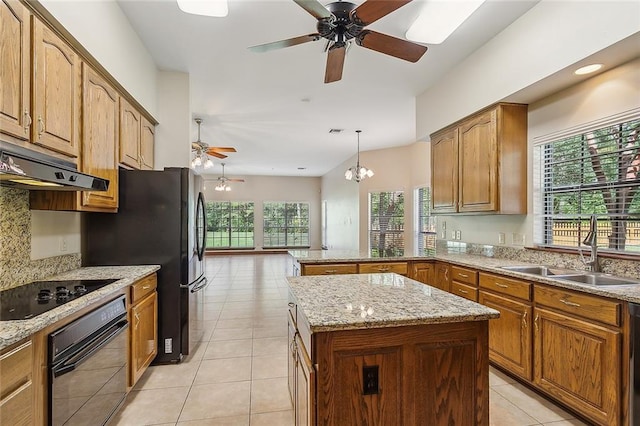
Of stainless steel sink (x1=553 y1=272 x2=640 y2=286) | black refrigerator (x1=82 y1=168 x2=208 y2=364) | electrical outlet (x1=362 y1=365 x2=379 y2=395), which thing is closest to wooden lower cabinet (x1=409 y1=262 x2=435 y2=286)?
stainless steel sink (x1=553 y1=272 x2=640 y2=286)

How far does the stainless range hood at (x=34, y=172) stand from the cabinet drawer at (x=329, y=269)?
2.04 m

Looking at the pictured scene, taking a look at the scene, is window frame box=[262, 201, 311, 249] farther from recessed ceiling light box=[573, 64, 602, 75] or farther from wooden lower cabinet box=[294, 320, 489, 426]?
wooden lower cabinet box=[294, 320, 489, 426]

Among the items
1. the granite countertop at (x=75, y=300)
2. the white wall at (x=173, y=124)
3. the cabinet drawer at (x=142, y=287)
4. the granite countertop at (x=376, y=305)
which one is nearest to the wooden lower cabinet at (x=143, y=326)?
the cabinet drawer at (x=142, y=287)

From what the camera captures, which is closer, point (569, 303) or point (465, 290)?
point (569, 303)

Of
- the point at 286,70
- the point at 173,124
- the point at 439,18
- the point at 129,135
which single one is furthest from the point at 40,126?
the point at 439,18

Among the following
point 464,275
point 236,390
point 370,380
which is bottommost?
point 236,390

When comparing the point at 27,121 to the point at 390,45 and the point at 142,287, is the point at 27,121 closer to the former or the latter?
the point at 142,287

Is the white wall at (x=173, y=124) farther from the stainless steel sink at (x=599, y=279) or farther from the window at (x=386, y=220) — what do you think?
the window at (x=386, y=220)

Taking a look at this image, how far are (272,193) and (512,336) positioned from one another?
33.0 ft

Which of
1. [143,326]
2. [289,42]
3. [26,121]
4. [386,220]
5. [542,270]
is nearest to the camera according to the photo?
[26,121]

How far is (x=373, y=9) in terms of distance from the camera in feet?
5.96

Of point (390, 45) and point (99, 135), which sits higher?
point (390, 45)

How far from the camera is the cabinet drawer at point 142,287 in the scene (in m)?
2.39

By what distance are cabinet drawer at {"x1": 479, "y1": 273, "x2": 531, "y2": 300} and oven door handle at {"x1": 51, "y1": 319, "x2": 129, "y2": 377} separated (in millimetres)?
2852
